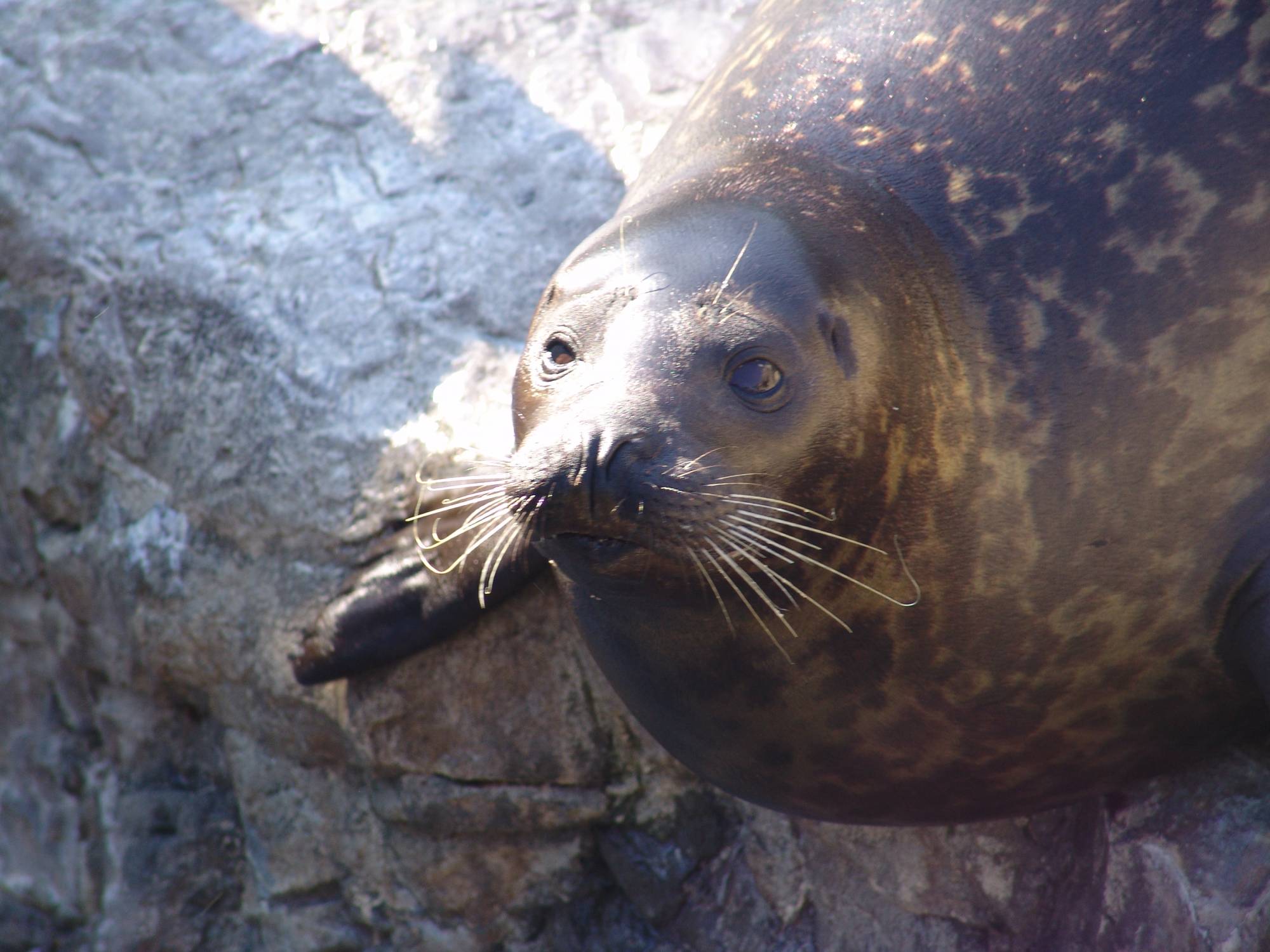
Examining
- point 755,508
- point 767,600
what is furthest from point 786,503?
point 767,600

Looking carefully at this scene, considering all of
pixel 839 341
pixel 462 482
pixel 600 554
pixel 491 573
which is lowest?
pixel 491 573

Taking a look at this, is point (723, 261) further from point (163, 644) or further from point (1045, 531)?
point (163, 644)

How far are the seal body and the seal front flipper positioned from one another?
75cm

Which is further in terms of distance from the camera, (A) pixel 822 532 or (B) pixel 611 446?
(A) pixel 822 532

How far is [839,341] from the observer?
2.36 meters

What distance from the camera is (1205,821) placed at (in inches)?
101

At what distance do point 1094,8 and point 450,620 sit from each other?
2.05 metres

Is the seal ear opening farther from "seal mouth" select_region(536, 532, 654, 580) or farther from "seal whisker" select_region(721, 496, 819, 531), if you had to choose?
"seal mouth" select_region(536, 532, 654, 580)

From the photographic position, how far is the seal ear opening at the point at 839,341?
2.35m

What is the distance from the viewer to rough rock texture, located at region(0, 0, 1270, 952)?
316 cm

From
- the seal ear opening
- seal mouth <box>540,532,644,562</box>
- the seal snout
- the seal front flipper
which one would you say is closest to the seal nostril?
the seal snout

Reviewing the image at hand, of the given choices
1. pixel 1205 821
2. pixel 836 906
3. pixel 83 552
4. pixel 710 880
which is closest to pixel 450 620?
pixel 710 880

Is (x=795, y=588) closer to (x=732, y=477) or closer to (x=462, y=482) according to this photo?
(x=732, y=477)

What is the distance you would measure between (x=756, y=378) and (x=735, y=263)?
24 cm
